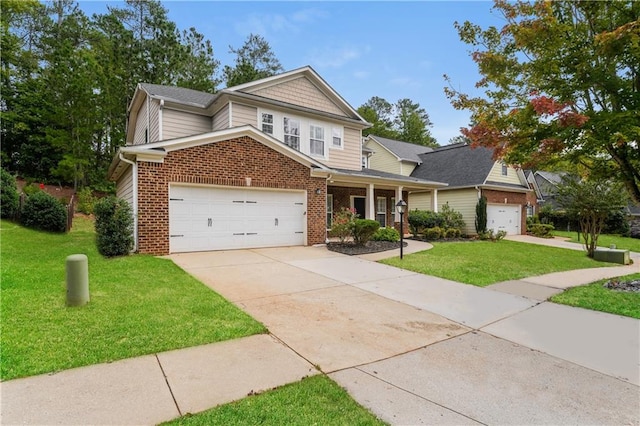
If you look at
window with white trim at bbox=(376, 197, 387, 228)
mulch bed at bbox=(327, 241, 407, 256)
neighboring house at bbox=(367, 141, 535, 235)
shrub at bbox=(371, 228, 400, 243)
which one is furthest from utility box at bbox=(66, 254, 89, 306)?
neighboring house at bbox=(367, 141, 535, 235)

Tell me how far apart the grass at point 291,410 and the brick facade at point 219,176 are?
7.72 metres

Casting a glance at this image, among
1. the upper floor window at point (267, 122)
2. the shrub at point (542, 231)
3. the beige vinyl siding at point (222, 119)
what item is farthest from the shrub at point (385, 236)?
the shrub at point (542, 231)

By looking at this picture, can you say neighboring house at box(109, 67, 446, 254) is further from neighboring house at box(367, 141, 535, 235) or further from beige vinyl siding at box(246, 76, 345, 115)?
neighboring house at box(367, 141, 535, 235)

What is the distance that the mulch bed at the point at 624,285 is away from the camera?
7.30 m

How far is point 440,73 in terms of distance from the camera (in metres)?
9.08

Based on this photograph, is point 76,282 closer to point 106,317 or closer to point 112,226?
point 106,317

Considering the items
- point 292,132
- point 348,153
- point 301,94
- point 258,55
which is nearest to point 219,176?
point 292,132

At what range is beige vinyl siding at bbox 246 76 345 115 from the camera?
46.7 ft

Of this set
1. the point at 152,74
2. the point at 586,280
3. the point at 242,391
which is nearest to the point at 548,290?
the point at 586,280

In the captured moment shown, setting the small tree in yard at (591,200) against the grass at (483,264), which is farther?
the small tree in yard at (591,200)

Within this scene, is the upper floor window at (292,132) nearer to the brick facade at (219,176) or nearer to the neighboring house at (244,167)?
the neighboring house at (244,167)

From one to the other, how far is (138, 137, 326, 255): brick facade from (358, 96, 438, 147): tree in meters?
31.4

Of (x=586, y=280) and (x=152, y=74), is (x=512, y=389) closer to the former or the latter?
(x=586, y=280)

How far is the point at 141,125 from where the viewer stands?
54.6 feet
